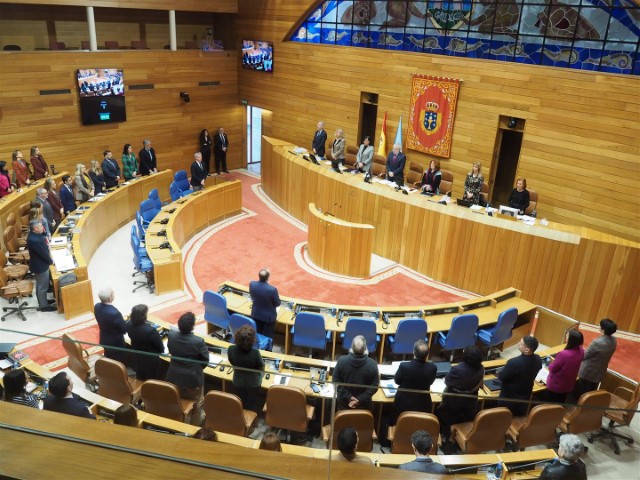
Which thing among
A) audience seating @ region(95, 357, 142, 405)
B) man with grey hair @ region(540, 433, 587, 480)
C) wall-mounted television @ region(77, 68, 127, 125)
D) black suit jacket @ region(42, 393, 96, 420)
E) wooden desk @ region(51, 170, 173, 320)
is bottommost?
wooden desk @ region(51, 170, 173, 320)

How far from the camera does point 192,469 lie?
5.97ft

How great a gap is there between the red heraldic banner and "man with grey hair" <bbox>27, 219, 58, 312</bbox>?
28.8 feet

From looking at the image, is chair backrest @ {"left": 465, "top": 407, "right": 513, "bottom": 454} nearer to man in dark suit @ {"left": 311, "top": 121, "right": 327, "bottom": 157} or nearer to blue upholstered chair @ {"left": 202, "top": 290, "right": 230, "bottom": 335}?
blue upholstered chair @ {"left": 202, "top": 290, "right": 230, "bottom": 335}

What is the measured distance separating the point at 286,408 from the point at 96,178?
8.74 m

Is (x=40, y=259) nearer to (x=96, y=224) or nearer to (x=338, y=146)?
(x=96, y=224)

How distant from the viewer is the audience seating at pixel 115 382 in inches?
209

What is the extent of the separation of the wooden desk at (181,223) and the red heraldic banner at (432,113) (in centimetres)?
467

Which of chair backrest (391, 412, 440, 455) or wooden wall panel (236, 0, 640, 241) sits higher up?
wooden wall panel (236, 0, 640, 241)

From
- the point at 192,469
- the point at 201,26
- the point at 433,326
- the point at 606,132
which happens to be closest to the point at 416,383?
the point at 433,326

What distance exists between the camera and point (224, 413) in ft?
17.0

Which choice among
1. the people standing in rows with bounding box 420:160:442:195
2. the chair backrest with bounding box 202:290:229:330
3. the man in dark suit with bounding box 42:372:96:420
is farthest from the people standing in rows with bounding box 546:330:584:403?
the people standing in rows with bounding box 420:160:442:195

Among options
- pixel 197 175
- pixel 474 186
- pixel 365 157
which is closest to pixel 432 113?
pixel 365 157

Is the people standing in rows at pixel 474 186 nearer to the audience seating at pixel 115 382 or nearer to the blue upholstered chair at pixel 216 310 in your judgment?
the blue upholstered chair at pixel 216 310

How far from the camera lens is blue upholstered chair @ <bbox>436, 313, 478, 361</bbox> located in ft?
23.7
